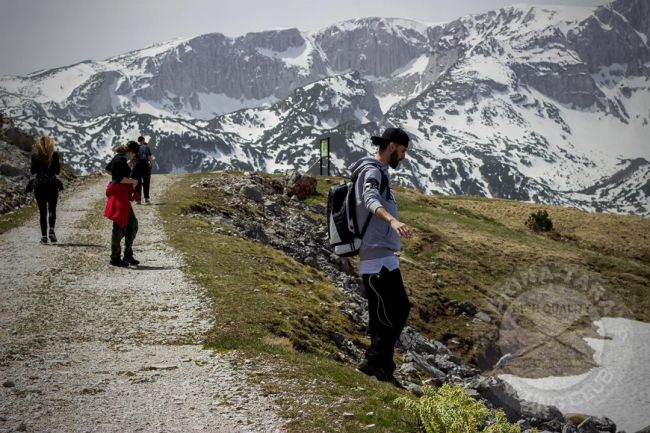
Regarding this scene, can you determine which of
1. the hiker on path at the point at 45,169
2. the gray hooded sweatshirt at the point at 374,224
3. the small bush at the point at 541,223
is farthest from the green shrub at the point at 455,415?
the small bush at the point at 541,223

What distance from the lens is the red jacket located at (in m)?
16.7

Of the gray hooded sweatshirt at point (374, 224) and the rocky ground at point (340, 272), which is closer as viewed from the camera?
the gray hooded sweatshirt at point (374, 224)

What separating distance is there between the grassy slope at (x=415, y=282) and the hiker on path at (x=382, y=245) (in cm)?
112

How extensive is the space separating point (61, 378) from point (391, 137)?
6245 millimetres

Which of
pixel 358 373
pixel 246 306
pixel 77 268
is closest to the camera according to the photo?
pixel 358 373

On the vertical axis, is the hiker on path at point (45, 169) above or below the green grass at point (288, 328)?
above

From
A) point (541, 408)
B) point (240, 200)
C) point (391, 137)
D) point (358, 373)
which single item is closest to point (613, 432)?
point (541, 408)

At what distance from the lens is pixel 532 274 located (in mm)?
42812

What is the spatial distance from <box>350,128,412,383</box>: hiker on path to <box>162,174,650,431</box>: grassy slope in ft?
3.68

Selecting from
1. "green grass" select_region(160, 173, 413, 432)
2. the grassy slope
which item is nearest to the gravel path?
"green grass" select_region(160, 173, 413, 432)

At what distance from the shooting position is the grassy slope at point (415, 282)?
8922 millimetres

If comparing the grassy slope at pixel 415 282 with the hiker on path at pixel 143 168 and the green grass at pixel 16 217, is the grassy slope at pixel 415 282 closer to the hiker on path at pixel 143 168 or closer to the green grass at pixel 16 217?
the hiker on path at pixel 143 168

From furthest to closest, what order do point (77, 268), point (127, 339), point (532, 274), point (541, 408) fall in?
point (532, 274), point (77, 268), point (541, 408), point (127, 339)

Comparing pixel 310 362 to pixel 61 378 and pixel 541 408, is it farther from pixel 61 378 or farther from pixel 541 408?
pixel 541 408
